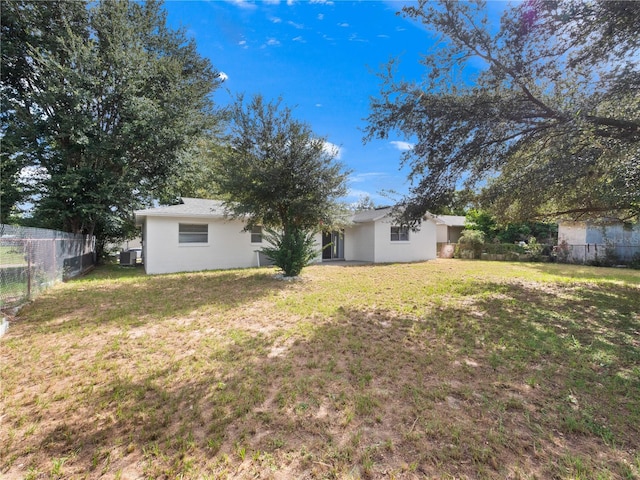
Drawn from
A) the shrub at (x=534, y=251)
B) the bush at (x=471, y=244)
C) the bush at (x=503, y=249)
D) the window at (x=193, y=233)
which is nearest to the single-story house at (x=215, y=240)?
the window at (x=193, y=233)

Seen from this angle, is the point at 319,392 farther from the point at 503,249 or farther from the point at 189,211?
the point at 503,249

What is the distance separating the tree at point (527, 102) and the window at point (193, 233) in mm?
9633

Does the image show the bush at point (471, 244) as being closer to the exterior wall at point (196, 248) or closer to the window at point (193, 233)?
the exterior wall at point (196, 248)

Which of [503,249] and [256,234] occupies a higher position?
[256,234]

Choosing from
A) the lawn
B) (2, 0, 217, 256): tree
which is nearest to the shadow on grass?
the lawn

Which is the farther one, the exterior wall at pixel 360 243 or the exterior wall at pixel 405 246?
the exterior wall at pixel 360 243

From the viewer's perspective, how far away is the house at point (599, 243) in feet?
52.6

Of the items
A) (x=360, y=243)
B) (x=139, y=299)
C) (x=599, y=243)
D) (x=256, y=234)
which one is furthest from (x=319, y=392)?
(x=599, y=243)

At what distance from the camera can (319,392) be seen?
10.5 ft

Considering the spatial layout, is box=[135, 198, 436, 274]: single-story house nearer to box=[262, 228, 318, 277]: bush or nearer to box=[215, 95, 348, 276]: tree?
box=[262, 228, 318, 277]: bush

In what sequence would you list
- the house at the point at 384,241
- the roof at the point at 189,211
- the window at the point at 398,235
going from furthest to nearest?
the window at the point at 398,235 → the house at the point at 384,241 → the roof at the point at 189,211

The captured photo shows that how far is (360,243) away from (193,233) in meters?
9.88

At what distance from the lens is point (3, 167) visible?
12.8 m

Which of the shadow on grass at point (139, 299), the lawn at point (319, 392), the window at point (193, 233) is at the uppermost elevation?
the window at point (193, 233)
